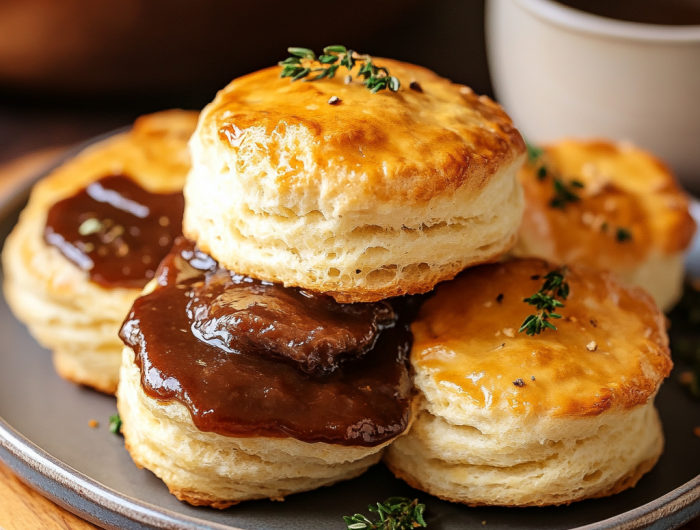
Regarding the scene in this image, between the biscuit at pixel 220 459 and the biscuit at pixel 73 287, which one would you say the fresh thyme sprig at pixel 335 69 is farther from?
the biscuit at pixel 220 459

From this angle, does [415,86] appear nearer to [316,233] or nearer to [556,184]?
[316,233]

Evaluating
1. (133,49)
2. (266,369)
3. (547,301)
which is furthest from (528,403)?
(133,49)

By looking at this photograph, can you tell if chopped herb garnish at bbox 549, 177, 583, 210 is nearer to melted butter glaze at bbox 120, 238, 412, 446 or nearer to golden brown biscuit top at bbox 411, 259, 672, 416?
golden brown biscuit top at bbox 411, 259, 672, 416

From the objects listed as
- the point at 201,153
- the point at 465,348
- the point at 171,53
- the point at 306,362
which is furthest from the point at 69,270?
the point at 171,53

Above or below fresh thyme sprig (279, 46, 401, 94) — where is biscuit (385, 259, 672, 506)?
below

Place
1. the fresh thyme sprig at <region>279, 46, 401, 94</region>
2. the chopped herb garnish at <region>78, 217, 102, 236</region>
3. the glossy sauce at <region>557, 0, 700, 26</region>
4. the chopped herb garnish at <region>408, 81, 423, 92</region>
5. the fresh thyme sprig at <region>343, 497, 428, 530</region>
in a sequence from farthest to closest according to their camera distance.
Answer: the glossy sauce at <region>557, 0, 700, 26</region> < the chopped herb garnish at <region>78, 217, 102, 236</region> < the chopped herb garnish at <region>408, 81, 423, 92</region> < the fresh thyme sprig at <region>279, 46, 401, 94</region> < the fresh thyme sprig at <region>343, 497, 428, 530</region>

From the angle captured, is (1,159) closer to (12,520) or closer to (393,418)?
(12,520)

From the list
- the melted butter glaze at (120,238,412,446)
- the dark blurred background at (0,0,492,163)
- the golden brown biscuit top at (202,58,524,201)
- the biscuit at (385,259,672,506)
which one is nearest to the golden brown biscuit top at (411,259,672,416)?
the biscuit at (385,259,672,506)
